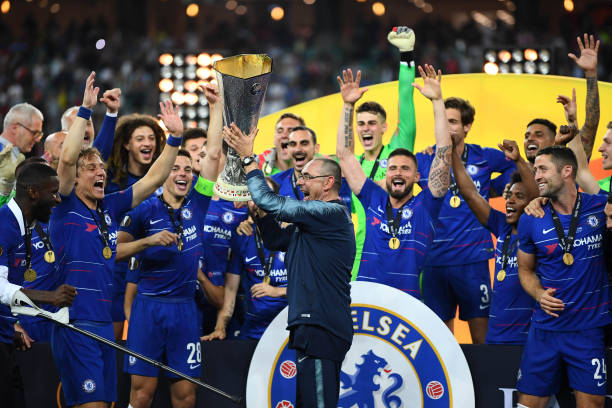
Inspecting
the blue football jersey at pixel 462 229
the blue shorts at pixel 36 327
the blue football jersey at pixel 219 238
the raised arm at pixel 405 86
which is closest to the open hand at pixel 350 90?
the raised arm at pixel 405 86

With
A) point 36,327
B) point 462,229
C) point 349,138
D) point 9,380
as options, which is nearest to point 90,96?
point 36,327

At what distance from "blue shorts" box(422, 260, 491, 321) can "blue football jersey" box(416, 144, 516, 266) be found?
2.5 inches

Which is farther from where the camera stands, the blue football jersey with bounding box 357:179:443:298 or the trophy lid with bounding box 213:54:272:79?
the blue football jersey with bounding box 357:179:443:298

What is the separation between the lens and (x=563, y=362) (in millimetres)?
5785

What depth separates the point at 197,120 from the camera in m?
10.6

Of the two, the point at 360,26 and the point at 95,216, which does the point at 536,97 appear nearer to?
the point at 95,216

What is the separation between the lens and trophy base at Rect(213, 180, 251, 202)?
5.14m

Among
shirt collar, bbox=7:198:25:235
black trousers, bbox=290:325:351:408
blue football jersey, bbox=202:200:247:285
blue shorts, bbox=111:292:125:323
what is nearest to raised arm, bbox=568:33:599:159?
blue football jersey, bbox=202:200:247:285

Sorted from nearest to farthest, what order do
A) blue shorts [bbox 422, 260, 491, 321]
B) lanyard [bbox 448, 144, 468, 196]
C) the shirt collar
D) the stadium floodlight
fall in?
the shirt collar → blue shorts [bbox 422, 260, 491, 321] → lanyard [bbox 448, 144, 468, 196] → the stadium floodlight

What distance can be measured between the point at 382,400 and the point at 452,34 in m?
17.7

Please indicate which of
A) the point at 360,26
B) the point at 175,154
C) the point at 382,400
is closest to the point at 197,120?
the point at 175,154

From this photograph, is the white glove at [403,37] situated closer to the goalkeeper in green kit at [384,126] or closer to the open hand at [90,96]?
the goalkeeper in green kit at [384,126]

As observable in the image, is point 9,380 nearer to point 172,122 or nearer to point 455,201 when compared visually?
point 172,122

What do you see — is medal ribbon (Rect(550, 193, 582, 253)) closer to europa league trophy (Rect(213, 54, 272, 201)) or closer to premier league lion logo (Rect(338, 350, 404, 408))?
premier league lion logo (Rect(338, 350, 404, 408))
